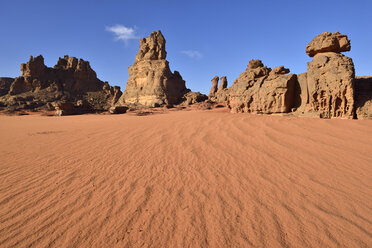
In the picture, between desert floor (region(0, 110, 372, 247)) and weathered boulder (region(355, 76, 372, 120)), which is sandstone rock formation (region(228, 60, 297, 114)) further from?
desert floor (region(0, 110, 372, 247))

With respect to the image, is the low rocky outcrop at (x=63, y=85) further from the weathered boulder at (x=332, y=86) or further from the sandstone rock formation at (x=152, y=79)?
the weathered boulder at (x=332, y=86)

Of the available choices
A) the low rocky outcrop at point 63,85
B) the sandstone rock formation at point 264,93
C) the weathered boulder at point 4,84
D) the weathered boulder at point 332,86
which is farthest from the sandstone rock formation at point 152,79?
the weathered boulder at point 4,84

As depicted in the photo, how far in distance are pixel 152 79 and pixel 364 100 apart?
23386 millimetres

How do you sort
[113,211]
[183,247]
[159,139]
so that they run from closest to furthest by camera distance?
1. [183,247]
2. [113,211]
3. [159,139]

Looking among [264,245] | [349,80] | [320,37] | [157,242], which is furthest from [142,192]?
[320,37]

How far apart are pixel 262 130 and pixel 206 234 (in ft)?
12.5

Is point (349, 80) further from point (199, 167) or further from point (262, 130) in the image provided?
point (199, 167)

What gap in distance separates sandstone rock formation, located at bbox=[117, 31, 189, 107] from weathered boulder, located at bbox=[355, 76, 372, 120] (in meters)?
18.5

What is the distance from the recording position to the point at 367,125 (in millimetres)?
4855

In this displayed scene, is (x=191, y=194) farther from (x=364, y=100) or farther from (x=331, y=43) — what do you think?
(x=331, y=43)

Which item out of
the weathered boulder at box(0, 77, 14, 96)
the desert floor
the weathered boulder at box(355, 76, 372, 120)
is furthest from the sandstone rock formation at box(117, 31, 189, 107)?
the weathered boulder at box(0, 77, 14, 96)

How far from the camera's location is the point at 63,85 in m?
34.5

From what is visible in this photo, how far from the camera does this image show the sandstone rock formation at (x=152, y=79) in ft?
79.4

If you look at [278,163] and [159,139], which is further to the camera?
[159,139]
